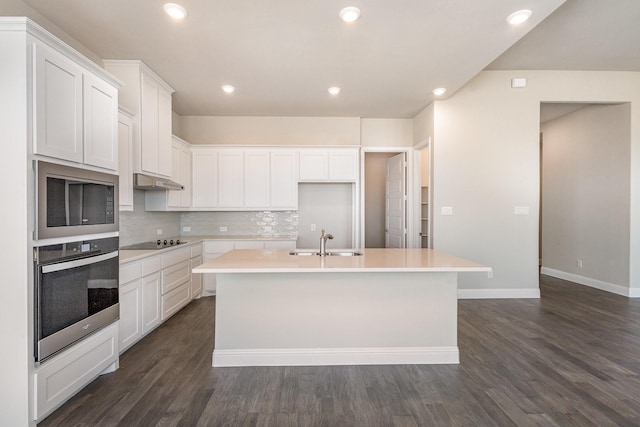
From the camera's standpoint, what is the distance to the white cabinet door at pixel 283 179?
5012mm

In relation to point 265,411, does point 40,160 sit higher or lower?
higher

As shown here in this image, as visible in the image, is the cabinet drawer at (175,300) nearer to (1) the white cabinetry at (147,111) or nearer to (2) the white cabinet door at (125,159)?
(2) the white cabinet door at (125,159)

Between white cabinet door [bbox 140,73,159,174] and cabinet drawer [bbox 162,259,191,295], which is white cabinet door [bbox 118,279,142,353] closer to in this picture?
cabinet drawer [bbox 162,259,191,295]

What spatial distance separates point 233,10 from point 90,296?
7.69 ft

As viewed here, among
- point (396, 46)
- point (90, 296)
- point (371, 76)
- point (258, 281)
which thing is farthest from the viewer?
point (371, 76)

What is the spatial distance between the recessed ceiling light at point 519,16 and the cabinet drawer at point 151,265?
12.5 ft

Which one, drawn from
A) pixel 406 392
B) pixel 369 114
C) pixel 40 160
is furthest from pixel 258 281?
pixel 369 114

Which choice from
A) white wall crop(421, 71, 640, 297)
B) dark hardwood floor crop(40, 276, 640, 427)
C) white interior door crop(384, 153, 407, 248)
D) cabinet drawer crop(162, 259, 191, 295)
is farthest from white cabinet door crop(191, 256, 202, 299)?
white wall crop(421, 71, 640, 297)

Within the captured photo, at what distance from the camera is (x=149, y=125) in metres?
3.57

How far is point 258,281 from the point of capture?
2.63m

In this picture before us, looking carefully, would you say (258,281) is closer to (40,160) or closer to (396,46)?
(40,160)

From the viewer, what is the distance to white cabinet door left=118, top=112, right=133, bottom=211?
3072mm

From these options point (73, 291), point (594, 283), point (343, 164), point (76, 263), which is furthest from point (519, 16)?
point (594, 283)

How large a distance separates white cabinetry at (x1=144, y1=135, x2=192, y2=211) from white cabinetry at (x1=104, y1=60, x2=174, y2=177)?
36cm
